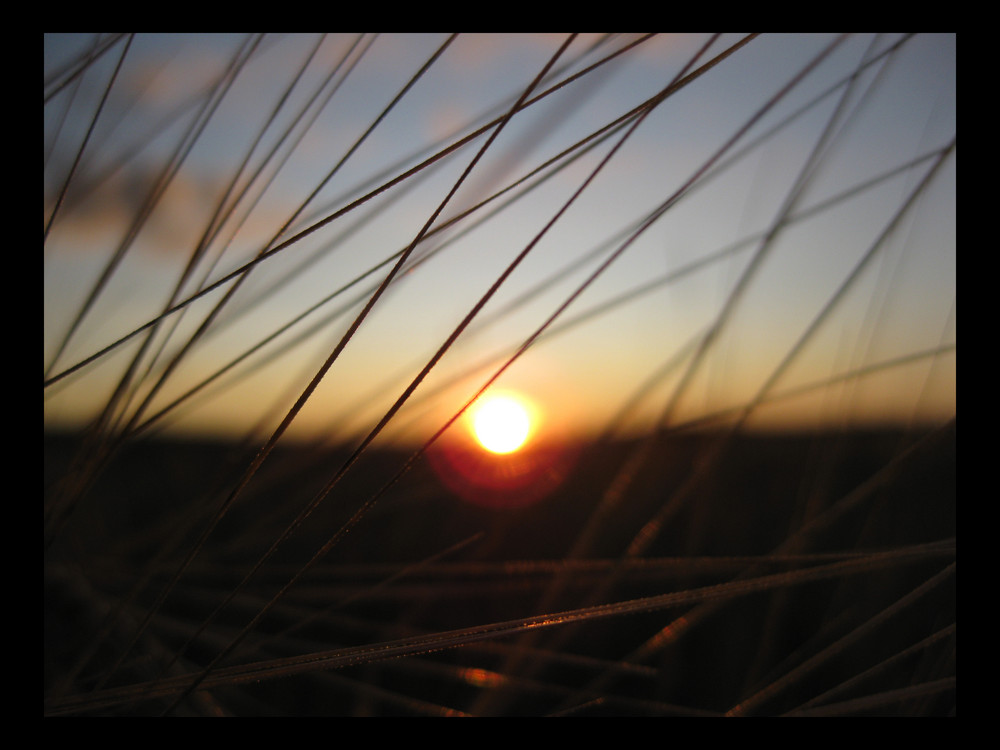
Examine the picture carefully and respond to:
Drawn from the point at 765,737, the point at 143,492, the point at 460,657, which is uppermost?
the point at 143,492

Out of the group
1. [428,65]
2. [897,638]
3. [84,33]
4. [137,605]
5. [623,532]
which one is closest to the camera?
[428,65]

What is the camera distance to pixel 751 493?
1216mm

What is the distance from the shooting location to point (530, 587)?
0.59 m

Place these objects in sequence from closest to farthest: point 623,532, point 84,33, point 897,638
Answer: point 84,33 → point 897,638 → point 623,532

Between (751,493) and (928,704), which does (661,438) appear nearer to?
(928,704)

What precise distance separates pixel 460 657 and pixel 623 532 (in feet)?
1.35

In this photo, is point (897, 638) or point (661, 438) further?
point (897, 638)

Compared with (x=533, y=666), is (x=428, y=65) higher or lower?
higher

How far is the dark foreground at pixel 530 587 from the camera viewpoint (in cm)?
34

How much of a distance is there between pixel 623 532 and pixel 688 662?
10.9 inches

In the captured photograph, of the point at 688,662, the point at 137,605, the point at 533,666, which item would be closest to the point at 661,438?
the point at 533,666

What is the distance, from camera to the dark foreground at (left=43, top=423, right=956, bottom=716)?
1.13ft

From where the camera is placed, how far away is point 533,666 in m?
0.40

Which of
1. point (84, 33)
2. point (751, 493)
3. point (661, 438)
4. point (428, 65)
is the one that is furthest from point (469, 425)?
point (751, 493)
